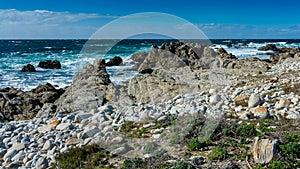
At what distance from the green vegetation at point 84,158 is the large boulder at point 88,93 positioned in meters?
3.58

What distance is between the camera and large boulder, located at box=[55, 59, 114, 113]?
9750 mm

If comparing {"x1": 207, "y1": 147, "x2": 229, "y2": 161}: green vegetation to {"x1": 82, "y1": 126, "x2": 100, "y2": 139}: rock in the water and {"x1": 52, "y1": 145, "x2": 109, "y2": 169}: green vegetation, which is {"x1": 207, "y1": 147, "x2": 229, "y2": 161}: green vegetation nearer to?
{"x1": 52, "y1": 145, "x2": 109, "y2": 169}: green vegetation

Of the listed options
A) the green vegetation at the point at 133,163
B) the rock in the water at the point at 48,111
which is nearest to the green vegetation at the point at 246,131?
the green vegetation at the point at 133,163

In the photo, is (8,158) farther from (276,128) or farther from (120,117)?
(276,128)

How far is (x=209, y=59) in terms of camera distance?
24625 mm

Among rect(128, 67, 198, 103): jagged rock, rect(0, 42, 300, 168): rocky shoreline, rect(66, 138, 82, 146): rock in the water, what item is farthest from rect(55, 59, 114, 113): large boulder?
rect(66, 138, 82, 146): rock in the water

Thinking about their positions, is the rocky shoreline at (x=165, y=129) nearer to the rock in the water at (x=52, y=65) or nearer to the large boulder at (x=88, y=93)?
the large boulder at (x=88, y=93)

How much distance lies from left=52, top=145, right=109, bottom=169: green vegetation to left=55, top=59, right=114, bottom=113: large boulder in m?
3.58

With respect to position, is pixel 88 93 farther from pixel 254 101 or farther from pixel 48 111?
pixel 254 101

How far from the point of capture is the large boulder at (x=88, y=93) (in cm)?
975

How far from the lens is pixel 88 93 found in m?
10.7

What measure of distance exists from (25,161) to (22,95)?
848 centimetres

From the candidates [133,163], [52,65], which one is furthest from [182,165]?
[52,65]

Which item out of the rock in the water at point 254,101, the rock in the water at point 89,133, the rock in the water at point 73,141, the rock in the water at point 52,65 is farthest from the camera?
the rock in the water at point 52,65
